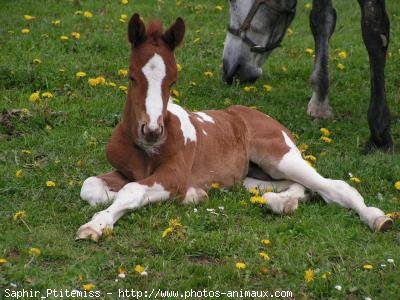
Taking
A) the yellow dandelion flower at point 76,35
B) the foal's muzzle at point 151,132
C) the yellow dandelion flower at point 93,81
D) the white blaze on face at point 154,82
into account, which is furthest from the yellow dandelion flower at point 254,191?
the yellow dandelion flower at point 76,35

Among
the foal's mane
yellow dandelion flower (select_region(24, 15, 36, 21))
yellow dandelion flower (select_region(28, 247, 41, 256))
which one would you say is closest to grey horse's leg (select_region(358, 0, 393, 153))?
the foal's mane

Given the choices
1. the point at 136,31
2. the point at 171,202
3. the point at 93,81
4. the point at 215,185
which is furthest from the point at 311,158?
the point at 93,81

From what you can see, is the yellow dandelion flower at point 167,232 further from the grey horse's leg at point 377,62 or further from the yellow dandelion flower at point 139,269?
the grey horse's leg at point 377,62

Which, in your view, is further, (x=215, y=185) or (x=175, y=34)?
(x=215, y=185)

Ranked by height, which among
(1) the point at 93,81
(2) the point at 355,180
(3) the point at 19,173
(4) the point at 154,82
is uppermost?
(4) the point at 154,82

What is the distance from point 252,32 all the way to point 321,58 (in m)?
0.78

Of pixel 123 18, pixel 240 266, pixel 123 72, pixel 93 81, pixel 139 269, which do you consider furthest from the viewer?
pixel 123 18

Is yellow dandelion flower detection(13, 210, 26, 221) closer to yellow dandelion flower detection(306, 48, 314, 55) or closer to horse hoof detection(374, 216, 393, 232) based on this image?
horse hoof detection(374, 216, 393, 232)

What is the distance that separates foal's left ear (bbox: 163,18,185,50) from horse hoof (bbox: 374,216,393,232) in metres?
1.73

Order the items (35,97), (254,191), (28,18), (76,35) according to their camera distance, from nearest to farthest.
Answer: (254,191)
(35,97)
(76,35)
(28,18)

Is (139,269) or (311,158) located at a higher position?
(139,269)

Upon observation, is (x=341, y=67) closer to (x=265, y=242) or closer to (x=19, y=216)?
(x=265, y=242)

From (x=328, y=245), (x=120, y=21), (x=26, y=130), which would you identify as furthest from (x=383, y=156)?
(x=120, y=21)

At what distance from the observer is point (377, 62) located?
766cm
